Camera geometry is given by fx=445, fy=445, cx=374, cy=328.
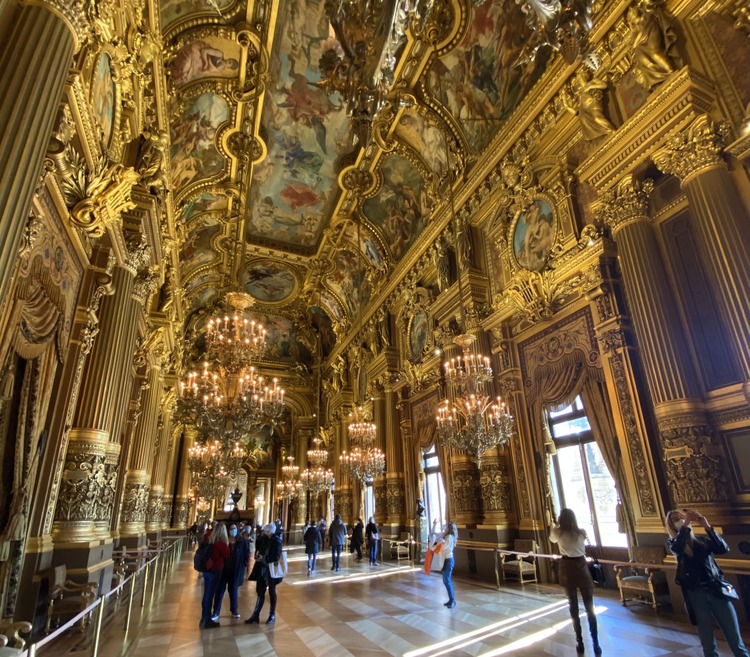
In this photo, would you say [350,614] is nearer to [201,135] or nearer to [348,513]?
[201,135]

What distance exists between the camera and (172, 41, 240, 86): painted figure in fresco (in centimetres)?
923

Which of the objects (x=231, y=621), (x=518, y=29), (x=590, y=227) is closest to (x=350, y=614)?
(x=231, y=621)

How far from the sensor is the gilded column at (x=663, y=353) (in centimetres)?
529

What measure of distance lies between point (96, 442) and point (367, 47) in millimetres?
7429

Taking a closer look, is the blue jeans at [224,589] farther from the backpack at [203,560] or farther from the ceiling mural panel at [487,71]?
the ceiling mural panel at [487,71]

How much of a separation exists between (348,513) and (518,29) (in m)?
17.2

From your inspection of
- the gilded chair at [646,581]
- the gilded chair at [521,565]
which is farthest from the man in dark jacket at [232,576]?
the gilded chair at [646,581]

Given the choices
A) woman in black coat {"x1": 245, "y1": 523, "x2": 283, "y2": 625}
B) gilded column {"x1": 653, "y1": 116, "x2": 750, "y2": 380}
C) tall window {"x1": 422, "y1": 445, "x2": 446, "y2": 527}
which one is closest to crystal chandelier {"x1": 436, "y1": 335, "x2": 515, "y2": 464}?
woman in black coat {"x1": 245, "y1": 523, "x2": 283, "y2": 625}

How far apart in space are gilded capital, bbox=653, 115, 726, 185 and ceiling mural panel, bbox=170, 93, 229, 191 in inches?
377

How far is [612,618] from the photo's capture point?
547 centimetres

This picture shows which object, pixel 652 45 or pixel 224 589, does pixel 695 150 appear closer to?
pixel 652 45

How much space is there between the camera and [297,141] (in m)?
13.0

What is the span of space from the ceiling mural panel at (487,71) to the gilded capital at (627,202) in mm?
3165

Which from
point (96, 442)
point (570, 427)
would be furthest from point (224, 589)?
point (570, 427)
